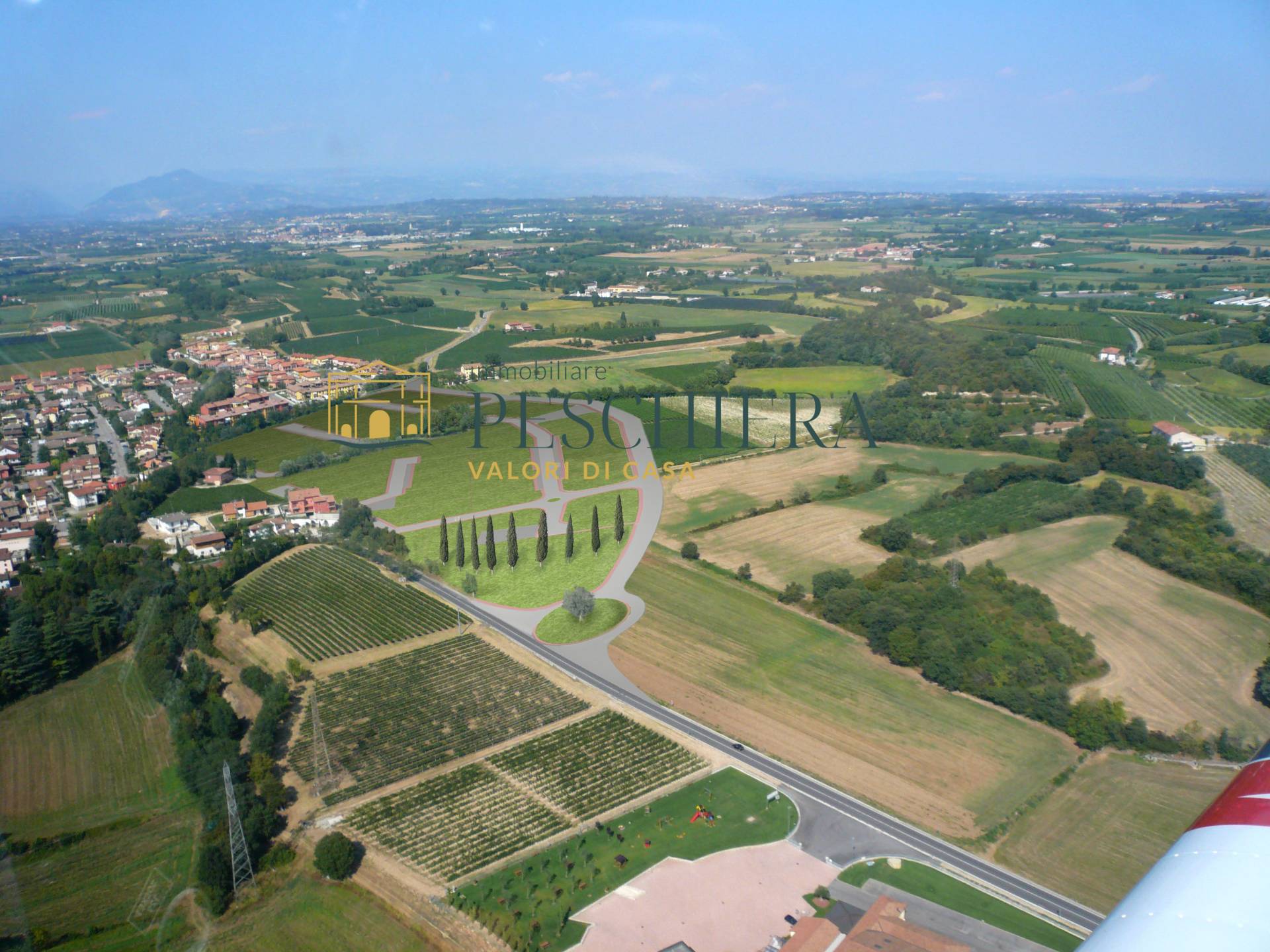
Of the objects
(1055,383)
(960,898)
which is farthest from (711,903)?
(1055,383)

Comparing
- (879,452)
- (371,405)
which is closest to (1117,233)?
(879,452)

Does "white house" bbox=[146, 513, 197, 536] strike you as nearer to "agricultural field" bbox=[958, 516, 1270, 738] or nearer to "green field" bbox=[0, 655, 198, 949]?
"green field" bbox=[0, 655, 198, 949]

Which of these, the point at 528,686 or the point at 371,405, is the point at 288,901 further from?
the point at 371,405

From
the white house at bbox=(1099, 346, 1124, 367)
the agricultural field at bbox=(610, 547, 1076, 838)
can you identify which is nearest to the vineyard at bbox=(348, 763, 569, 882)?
the agricultural field at bbox=(610, 547, 1076, 838)

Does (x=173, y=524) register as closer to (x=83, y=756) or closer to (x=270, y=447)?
(x=270, y=447)

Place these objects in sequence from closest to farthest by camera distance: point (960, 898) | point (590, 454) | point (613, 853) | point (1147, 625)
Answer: point (960, 898) < point (613, 853) < point (1147, 625) < point (590, 454)
